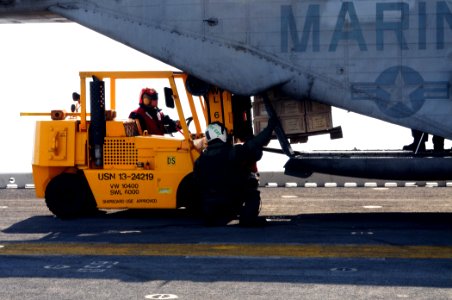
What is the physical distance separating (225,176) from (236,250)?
2.34 m

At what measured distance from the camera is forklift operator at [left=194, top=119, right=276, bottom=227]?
48.7 feet

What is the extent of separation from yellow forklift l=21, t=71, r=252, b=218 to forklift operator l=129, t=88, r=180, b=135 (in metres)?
0.23

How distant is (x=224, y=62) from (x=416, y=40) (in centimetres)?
273

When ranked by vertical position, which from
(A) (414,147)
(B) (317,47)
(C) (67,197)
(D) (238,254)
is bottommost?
(D) (238,254)

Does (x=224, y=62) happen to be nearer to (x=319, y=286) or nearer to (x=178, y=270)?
(x=178, y=270)

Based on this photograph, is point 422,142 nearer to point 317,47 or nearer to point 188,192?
point 317,47

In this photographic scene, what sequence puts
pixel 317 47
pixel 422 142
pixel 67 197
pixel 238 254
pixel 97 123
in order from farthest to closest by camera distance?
pixel 67 197 → pixel 97 123 → pixel 422 142 → pixel 317 47 → pixel 238 254

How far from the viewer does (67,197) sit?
53.0 feet

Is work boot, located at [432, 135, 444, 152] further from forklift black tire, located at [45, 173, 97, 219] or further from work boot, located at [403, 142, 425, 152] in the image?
forklift black tire, located at [45, 173, 97, 219]

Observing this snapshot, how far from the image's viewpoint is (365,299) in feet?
32.0

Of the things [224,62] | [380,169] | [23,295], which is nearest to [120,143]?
[224,62]

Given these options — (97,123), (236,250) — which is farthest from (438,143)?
(97,123)

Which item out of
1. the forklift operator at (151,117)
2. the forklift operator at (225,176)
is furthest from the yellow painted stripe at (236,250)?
the forklift operator at (151,117)

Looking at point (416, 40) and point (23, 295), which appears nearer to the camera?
point (23, 295)
